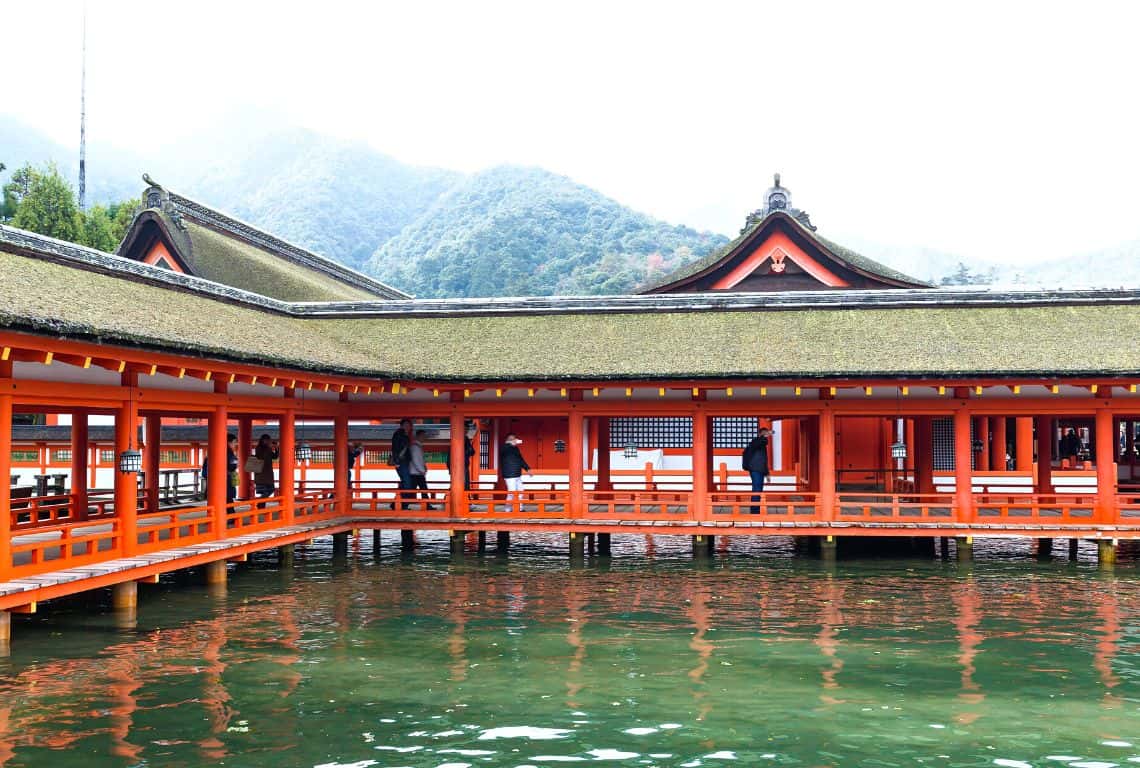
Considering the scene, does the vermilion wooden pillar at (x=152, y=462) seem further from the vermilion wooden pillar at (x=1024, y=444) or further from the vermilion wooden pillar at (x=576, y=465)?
the vermilion wooden pillar at (x=1024, y=444)

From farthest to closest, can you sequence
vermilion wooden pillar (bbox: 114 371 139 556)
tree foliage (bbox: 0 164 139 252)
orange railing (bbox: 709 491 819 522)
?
1. tree foliage (bbox: 0 164 139 252)
2. orange railing (bbox: 709 491 819 522)
3. vermilion wooden pillar (bbox: 114 371 139 556)

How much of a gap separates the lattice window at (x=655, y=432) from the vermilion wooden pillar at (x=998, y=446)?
977 centimetres

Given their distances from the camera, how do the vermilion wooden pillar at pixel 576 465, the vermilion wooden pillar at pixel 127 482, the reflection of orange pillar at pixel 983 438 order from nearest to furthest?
the vermilion wooden pillar at pixel 127 482, the vermilion wooden pillar at pixel 576 465, the reflection of orange pillar at pixel 983 438

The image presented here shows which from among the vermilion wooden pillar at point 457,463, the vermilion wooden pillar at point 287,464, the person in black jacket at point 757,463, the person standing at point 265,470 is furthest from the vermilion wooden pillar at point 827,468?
the person standing at point 265,470

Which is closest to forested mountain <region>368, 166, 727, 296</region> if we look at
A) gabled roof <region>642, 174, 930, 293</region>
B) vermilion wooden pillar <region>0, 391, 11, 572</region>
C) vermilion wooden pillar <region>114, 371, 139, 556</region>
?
gabled roof <region>642, 174, 930, 293</region>

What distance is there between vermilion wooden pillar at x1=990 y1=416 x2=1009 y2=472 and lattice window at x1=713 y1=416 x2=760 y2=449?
7.52 meters

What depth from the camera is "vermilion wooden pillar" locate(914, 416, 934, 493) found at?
26.7 meters

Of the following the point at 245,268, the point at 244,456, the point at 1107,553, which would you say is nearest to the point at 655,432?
the point at 244,456

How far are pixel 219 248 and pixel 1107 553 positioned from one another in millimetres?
29485

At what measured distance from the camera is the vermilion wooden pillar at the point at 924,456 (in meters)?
26.7

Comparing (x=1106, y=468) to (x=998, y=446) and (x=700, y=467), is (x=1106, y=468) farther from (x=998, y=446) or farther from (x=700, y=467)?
(x=700, y=467)

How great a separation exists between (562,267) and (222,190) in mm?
104168

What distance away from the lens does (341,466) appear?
24953 mm

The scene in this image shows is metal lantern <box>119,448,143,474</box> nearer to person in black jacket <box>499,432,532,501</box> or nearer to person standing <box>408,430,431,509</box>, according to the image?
person standing <box>408,430,431,509</box>
